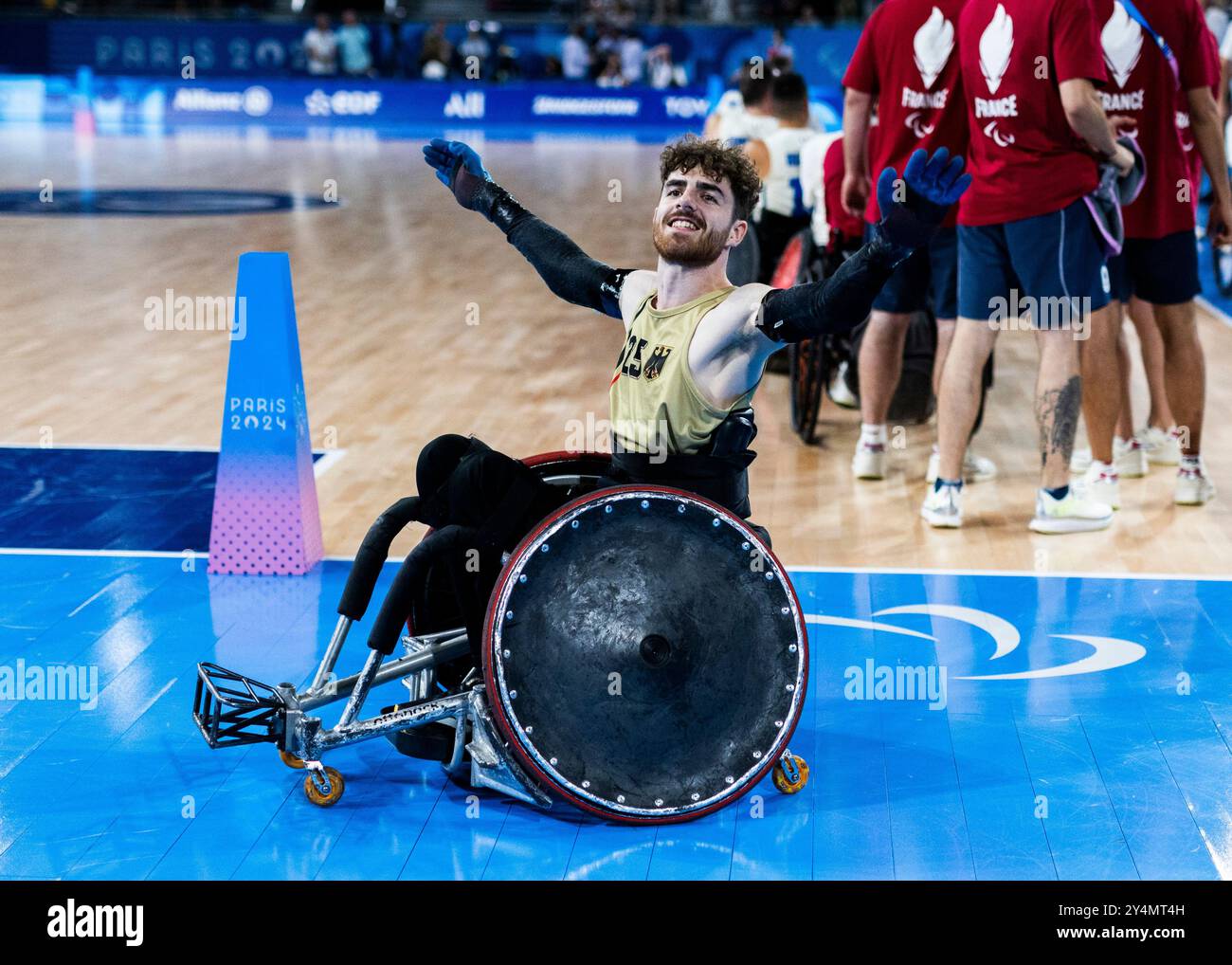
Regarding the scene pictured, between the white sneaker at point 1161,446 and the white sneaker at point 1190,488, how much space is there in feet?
1.71

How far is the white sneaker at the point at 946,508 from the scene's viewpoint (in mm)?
6598

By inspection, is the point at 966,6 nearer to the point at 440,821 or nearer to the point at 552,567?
the point at 552,567

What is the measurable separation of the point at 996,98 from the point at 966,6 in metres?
0.41

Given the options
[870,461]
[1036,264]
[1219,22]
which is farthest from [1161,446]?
[1219,22]

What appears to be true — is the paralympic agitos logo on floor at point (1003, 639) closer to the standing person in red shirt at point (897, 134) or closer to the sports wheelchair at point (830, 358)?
the standing person in red shirt at point (897, 134)

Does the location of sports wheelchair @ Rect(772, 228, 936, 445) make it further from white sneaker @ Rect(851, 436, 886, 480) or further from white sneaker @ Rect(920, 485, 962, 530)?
white sneaker @ Rect(920, 485, 962, 530)

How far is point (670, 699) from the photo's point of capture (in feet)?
12.9

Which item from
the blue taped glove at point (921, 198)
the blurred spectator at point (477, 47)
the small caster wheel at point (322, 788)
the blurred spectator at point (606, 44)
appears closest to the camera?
the blue taped glove at point (921, 198)

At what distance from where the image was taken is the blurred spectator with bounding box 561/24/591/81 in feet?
84.1

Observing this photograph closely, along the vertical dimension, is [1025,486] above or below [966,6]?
below

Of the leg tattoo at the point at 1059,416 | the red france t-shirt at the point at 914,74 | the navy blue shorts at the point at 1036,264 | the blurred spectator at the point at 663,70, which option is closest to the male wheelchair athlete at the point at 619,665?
the navy blue shorts at the point at 1036,264

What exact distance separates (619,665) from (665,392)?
0.72m
